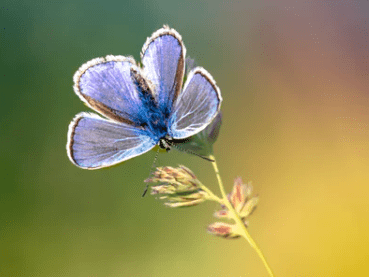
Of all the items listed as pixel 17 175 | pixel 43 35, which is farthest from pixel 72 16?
pixel 17 175

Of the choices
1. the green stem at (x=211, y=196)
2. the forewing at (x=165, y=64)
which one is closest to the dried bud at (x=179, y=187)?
the green stem at (x=211, y=196)

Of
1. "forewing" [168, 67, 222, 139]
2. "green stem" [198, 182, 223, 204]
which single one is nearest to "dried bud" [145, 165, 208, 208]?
"green stem" [198, 182, 223, 204]

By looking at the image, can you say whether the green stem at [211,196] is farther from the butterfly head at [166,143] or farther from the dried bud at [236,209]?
the butterfly head at [166,143]

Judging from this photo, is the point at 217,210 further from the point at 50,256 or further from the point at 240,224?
the point at 50,256

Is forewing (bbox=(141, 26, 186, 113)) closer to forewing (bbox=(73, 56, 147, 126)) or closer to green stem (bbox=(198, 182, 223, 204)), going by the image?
forewing (bbox=(73, 56, 147, 126))

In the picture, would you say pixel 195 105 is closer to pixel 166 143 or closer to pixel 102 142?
pixel 166 143

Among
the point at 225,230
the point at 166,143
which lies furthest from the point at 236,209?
the point at 166,143
